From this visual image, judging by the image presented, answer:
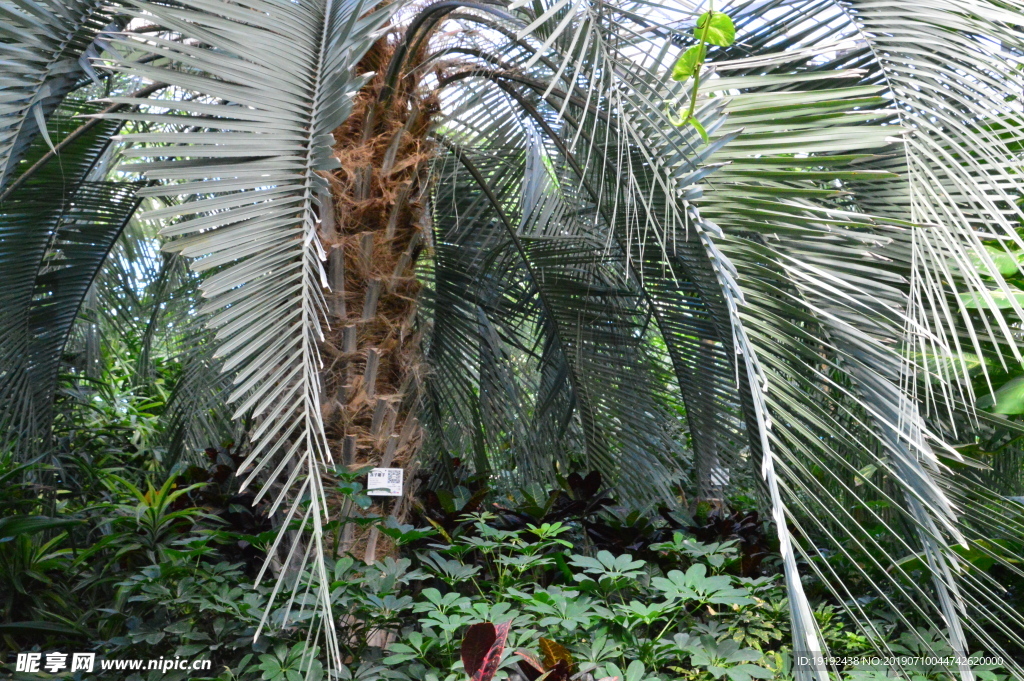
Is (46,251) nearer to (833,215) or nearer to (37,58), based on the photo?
(37,58)

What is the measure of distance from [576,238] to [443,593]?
132 centimetres

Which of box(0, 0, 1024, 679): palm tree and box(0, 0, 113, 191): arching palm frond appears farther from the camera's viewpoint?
box(0, 0, 113, 191): arching palm frond

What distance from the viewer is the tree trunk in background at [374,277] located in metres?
2.29

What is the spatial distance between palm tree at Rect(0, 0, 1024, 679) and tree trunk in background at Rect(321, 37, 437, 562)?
0.01 m

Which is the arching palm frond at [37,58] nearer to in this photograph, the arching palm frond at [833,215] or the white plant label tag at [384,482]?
the arching palm frond at [833,215]

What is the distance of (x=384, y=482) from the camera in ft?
7.51

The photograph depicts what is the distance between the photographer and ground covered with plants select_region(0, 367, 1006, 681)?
173 cm

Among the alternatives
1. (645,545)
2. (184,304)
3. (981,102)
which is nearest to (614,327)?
(645,545)

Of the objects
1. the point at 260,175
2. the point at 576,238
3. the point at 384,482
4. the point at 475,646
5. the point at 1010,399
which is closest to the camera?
the point at 260,175

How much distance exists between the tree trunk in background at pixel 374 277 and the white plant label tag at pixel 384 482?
2.5 inches

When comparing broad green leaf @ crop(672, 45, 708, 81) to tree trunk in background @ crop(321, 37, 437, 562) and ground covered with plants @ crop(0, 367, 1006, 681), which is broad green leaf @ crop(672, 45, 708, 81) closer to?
ground covered with plants @ crop(0, 367, 1006, 681)

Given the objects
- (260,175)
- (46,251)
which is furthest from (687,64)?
(46,251)

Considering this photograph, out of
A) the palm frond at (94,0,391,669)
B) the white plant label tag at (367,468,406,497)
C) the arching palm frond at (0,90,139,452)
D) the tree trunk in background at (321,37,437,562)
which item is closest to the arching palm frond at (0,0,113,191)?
the palm frond at (94,0,391,669)

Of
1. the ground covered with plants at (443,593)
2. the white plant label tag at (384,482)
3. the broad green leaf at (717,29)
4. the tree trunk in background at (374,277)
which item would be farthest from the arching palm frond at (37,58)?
the broad green leaf at (717,29)
